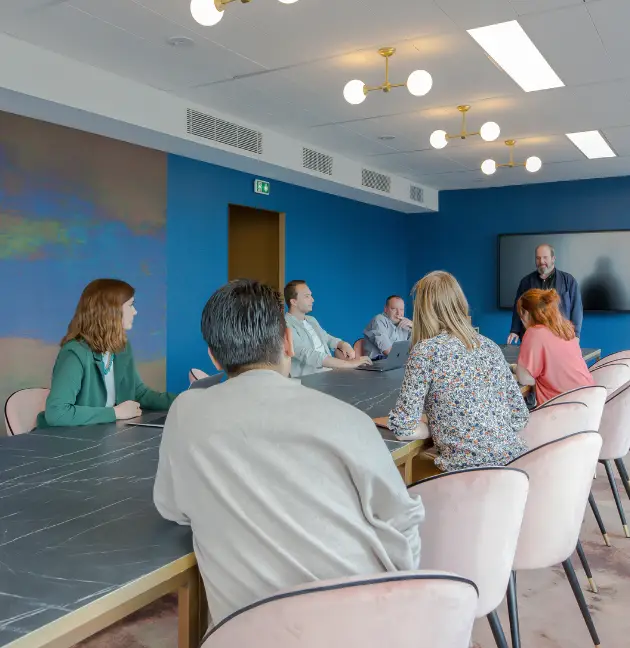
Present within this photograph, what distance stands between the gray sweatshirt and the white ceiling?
2.69 metres

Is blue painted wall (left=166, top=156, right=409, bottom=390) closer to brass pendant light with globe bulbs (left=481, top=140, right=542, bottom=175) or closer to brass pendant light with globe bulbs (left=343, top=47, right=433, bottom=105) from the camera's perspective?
brass pendant light with globe bulbs (left=481, top=140, right=542, bottom=175)

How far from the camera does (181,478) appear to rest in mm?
1160

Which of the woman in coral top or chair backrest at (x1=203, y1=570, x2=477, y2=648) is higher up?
the woman in coral top

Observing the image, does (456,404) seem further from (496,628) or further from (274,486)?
(274,486)

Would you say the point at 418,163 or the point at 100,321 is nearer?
the point at 100,321

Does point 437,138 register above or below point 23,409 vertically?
above

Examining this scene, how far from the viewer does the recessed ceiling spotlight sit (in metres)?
3.69

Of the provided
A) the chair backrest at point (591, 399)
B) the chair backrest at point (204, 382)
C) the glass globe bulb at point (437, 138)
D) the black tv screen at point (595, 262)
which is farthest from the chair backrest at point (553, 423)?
the black tv screen at point (595, 262)

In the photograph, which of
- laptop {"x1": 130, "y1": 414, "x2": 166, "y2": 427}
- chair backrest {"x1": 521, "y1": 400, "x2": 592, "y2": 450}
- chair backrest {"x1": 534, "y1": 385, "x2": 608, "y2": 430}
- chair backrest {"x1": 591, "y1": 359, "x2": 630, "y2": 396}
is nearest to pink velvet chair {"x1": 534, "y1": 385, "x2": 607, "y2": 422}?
chair backrest {"x1": 534, "y1": 385, "x2": 608, "y2": 430}

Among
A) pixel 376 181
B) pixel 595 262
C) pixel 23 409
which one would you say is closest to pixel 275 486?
pixel 23 409

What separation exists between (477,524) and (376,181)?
6186mm

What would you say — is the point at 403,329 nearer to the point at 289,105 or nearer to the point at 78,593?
the point at 289,105

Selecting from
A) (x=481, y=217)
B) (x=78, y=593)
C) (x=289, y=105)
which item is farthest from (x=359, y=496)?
(x=481, y=217)

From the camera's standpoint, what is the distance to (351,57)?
3.94 m
